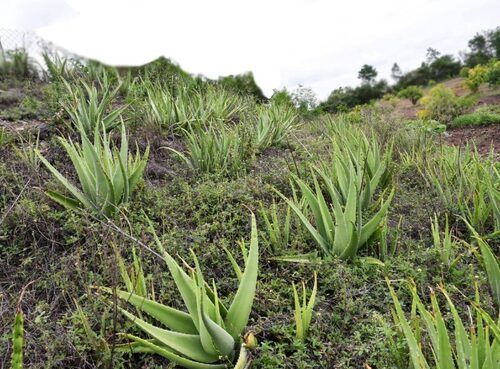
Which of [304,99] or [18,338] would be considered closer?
[18,338]

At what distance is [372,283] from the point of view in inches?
76.9

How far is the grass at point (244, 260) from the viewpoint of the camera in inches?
56.7

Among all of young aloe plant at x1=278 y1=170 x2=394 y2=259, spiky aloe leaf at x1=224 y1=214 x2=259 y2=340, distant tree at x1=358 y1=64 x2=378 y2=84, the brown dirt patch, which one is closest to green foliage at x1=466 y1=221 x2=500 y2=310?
young aloe plant at x1=278 y1=170 x2=394 y2=259

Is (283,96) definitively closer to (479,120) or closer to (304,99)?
(304,99)

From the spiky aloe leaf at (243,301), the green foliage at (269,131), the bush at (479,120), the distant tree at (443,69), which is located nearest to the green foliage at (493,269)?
the spiky aloe leaf at (243,301)

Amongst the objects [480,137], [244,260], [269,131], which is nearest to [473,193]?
[244,260]

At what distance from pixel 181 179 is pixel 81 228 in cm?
102

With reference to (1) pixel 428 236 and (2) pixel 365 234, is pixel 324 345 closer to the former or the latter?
(2) pixel 365 234

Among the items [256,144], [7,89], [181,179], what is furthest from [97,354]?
[7,89]

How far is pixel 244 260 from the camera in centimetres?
201

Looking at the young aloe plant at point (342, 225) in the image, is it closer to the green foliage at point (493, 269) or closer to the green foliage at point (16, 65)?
the green foliage at point (493, 269)

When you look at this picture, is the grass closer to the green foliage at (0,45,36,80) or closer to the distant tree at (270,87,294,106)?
the green foliage at (0,45,36,80)

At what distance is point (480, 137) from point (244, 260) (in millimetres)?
6290

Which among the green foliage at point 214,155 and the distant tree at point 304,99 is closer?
the green foliage at point 214,155
